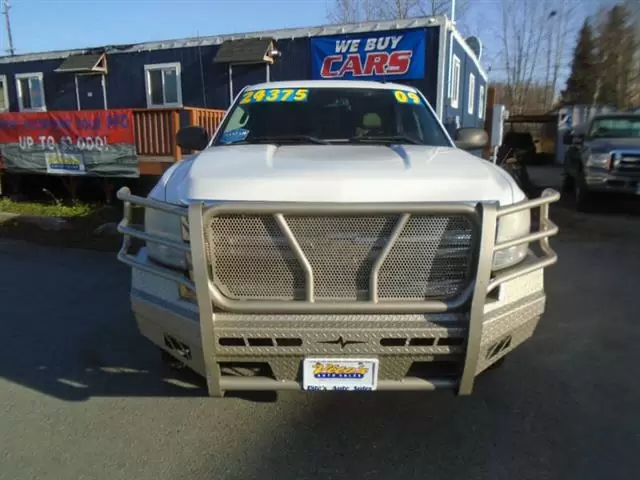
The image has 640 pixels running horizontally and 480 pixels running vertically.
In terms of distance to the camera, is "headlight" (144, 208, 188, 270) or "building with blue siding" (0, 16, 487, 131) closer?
"headlight" (144, 208, 188, 270)

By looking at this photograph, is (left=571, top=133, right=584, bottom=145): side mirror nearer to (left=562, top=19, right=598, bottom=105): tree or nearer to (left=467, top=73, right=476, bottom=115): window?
(left=467, top=73, right=476, bottom=115): window

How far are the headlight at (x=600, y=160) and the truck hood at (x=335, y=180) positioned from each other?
801cm

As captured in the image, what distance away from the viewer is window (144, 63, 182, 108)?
1462cm

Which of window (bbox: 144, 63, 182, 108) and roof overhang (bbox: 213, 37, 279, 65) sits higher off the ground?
roof overhang (bbox: 213, 37, 279, 65)

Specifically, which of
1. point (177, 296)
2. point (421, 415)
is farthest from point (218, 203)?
point (421, 415)

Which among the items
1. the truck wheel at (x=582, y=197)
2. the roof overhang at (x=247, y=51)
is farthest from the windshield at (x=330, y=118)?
the roof overhang at (x=247, y=51)

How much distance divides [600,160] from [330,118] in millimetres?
7680

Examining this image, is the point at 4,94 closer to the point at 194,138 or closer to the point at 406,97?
the point at 194,138

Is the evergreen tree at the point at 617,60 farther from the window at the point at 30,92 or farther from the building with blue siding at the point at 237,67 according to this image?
the window at the point at 30,92

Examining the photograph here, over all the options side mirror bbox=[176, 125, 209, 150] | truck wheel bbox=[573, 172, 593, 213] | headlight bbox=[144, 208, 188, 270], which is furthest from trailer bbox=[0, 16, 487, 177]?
headlight bbox=[144, 208, 188, 270]

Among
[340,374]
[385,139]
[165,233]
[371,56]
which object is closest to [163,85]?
[371,56]

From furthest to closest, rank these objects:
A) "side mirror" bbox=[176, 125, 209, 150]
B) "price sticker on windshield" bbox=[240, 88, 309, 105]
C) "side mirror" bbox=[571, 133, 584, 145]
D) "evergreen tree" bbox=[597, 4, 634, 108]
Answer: "evergreen tree" bbox=[597, 4, 634, 108] → "side mirror" bbox=[571, 133, 584, 145] → "side mirror" bbox=[176, 125, 209, 150] → "price sticker on windshield" bbox=[240, 88, 309, 105]

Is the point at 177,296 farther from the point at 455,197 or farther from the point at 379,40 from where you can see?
the point at 379,40

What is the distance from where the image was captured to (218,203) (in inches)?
96.2
